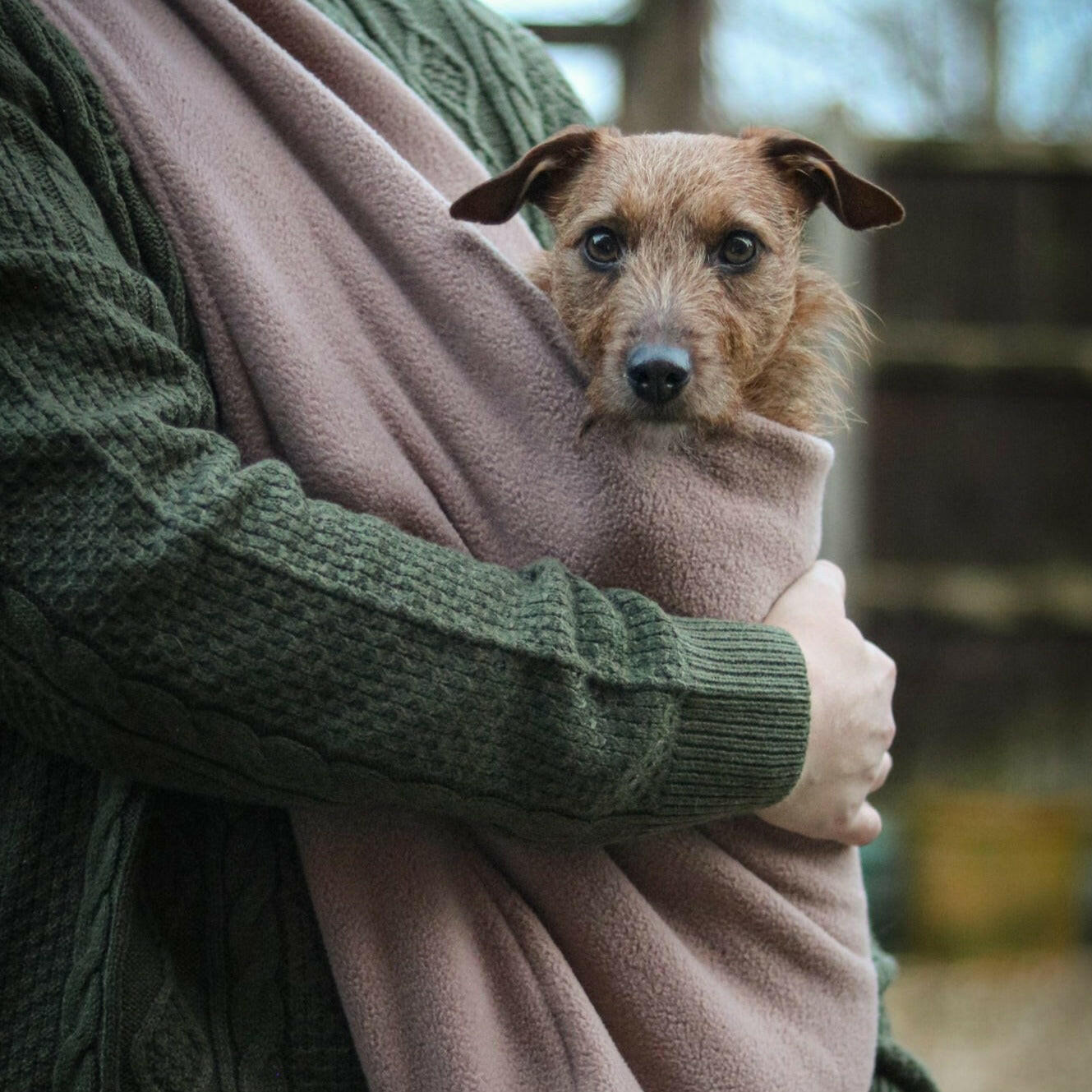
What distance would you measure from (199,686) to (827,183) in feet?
4.42

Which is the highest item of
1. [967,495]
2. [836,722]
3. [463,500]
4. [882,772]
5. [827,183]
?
[827,183]

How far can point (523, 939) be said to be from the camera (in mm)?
1233

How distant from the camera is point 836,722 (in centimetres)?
130

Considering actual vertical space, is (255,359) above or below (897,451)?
above

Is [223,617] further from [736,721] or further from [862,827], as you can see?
[862,827]

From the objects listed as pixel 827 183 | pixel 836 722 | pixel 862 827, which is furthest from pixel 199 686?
pixel 827 183

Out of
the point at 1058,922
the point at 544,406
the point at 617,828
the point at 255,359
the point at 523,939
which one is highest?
the point at 255,359

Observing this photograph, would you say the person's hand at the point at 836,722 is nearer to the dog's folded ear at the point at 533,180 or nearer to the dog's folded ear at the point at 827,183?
the dog's folded ear at the point at 533,180

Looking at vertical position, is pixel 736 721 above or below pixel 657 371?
below

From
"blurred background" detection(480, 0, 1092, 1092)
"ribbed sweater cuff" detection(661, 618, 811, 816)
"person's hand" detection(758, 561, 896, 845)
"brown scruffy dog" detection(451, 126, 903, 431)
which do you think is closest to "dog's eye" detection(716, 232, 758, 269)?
A: "brown scruffy dog" detection(451, 126, 903, 431)

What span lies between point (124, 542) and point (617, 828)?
1.72 feet

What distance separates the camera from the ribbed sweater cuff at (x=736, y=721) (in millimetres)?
1163

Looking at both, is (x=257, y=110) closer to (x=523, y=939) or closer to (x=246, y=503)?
(x=246, y=503)

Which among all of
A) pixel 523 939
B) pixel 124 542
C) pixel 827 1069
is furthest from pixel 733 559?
pixel 124 542
